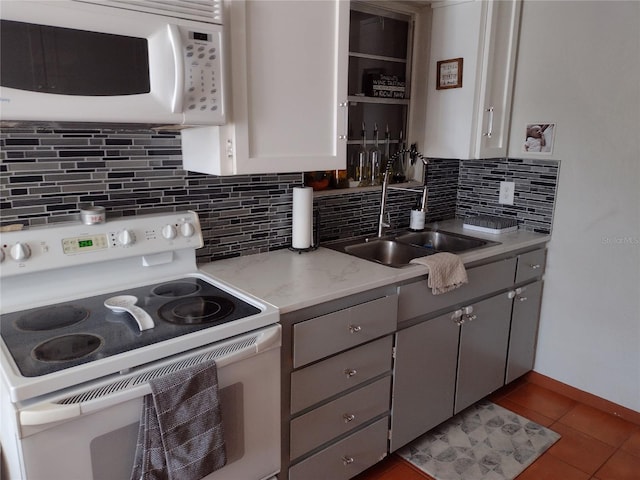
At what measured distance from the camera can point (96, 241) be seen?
150cm

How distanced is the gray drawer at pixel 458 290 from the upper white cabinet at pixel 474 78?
592 millimetres

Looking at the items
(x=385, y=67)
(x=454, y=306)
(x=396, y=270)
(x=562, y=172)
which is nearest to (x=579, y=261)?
(x=562, y=172)

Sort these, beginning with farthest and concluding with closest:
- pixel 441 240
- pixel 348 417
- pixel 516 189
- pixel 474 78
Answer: pixel 516 189, pixel 441 240, pixel 474 78, pixel 348 417

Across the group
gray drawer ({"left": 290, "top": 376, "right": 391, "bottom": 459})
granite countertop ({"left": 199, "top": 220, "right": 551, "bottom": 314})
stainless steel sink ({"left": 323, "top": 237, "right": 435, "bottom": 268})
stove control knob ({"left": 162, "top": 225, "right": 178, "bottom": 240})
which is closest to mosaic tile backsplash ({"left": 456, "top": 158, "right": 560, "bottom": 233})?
granite countertop ({"left": 199, "top": 220, "right": 551, "bottom": 314})

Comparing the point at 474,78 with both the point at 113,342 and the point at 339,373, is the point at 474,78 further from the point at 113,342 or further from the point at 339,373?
the point at 113,342

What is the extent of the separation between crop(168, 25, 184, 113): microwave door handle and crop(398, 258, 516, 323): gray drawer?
1019mm

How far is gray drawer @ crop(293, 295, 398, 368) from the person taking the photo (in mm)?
1538

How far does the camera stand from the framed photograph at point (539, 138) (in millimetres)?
2467

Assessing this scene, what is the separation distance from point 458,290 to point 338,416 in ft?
2.49

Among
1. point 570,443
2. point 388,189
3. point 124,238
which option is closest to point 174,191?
point 124,238

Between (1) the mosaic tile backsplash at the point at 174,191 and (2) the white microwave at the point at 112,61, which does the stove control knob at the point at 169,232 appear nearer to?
(1) the mosaic tile backsplash at the point at 174,191

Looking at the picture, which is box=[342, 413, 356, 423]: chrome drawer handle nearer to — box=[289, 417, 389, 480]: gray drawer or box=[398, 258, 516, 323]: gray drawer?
box=[289, 417, 389, 480]: gray drawer

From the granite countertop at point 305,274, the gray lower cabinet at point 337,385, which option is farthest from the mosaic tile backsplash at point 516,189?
the gray lower cabinet at point 337,385


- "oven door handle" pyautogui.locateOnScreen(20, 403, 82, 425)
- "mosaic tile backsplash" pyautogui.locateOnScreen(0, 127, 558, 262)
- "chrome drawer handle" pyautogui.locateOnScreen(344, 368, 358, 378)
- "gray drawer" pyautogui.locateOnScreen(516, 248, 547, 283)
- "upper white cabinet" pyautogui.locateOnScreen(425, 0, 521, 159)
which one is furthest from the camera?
"gray drawer" pyautogui.locateOnScreen(516, 248, 547, 283)
